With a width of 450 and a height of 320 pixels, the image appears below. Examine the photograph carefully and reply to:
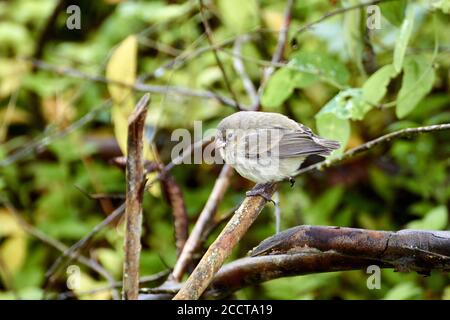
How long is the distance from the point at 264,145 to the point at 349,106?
0.93 ft

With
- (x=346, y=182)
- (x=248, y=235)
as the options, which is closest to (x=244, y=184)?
(x=248, y=235)

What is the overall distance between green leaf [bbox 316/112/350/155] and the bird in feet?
0.39

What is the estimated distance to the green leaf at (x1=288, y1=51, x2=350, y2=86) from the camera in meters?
1.91

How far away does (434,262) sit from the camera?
1301 millimetres

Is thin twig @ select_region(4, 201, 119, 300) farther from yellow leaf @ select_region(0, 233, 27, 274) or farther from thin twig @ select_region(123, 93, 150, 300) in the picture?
thin twig @ select_region(123, 93, 150, 300)

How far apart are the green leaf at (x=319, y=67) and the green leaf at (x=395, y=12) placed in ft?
0.62

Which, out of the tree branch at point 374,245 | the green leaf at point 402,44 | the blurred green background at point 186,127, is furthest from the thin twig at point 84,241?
the green leaf at point 402,44

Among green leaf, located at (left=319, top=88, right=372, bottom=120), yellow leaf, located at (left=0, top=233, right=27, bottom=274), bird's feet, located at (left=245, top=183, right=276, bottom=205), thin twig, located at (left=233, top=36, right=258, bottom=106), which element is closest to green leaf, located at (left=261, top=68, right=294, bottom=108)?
green leaf, located at (left=319, top=88, right=372, bottom=120)

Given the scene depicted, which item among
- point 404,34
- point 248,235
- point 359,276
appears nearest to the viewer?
point 404,34

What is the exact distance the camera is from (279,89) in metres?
1.91

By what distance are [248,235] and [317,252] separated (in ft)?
5.32

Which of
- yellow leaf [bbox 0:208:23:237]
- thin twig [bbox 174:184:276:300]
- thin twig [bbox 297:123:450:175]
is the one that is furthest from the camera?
yellow leaf [bbox 0:208:23:237]
